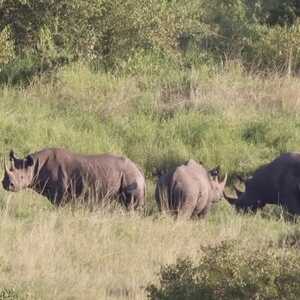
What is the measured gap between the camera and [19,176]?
14.9 m

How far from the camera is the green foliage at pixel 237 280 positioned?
7.97 m

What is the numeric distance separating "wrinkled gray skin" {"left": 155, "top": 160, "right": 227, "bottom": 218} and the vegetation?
281 millimetres

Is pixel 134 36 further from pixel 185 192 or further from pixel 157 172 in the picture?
pixel 185 192

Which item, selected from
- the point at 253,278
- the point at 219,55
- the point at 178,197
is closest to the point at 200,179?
the point at 178,197

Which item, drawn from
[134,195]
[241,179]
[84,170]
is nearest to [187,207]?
[134,195]

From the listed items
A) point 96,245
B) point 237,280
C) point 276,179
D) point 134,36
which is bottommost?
point 276,179

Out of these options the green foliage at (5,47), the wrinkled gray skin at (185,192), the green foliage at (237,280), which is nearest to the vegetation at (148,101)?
the green foliage at (5,47)

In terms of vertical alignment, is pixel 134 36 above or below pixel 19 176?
above

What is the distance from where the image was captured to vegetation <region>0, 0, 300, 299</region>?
487 inches

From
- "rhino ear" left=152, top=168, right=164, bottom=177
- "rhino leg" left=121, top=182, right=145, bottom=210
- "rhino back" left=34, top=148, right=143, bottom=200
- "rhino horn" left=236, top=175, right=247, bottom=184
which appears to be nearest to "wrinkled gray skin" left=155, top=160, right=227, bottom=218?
"rhino leg" left=121, top=182, right=145, bottom=210

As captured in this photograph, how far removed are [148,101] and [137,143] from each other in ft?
5.52

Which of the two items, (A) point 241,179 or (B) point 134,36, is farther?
(B) point 134,36

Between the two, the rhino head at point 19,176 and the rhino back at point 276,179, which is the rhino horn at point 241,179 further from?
the rhino head at point 19,176

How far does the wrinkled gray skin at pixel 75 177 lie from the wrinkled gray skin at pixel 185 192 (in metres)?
0.43
